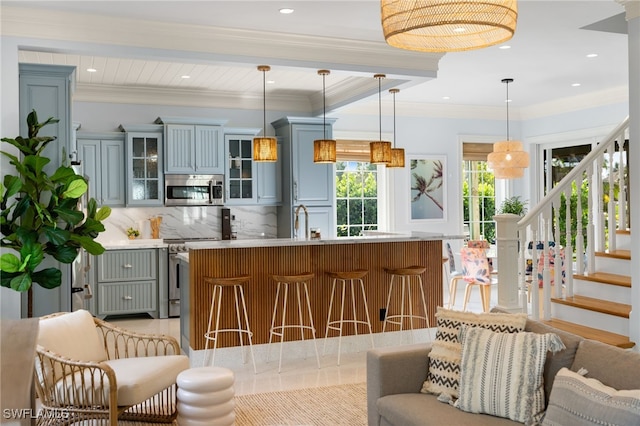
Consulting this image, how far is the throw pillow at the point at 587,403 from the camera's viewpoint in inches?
87.4

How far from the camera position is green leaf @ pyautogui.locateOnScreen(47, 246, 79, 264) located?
4520mm

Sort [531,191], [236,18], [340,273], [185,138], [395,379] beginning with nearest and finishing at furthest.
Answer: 1. [395,379]
2. [236,18]
3. [340,273]
4. [185,138]
5. [531,191]

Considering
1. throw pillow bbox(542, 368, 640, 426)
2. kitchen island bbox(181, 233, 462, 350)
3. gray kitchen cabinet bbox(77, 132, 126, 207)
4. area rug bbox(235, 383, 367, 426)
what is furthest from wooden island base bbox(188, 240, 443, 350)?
throw pillow bbox(542, 368, 640, 426)

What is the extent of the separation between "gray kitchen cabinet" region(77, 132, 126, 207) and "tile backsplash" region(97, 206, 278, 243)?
1.04 feet

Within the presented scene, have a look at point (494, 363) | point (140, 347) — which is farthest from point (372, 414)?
point (140, 347)

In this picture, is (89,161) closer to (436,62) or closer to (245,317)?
(245,317)

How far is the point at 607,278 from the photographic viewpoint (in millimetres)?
4867

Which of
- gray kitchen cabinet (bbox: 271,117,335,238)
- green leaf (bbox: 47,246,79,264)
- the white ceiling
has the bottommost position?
green leaf (bbox: 47,246,79,264)

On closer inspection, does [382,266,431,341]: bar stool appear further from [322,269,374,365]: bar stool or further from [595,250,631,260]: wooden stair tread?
[595,250,631,260]: wooden stair tread

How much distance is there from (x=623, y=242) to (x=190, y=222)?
5.15 metres

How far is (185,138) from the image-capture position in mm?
7656

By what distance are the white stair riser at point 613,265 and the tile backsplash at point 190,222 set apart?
4.44m

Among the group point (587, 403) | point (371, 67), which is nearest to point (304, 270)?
point (371, 67)

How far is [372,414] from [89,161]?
17.9ft
